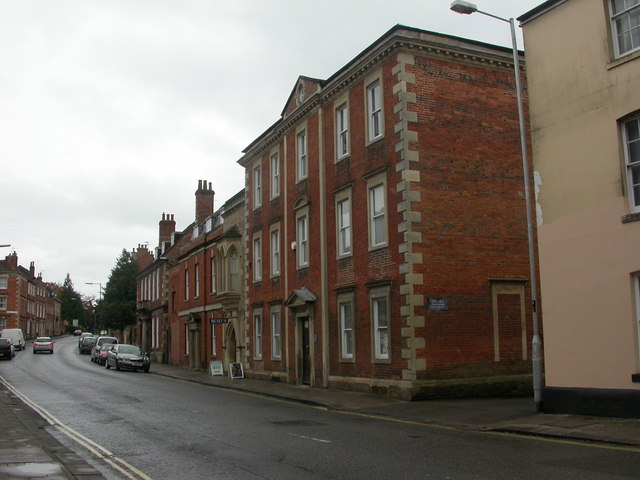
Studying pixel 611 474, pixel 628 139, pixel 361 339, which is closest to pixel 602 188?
pixel 628 139

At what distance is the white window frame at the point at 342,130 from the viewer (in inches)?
946

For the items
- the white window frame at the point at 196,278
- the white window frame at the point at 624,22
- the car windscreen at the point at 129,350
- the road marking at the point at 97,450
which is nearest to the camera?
the road marking at the point at 97,450

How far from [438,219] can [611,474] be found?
1248 cm

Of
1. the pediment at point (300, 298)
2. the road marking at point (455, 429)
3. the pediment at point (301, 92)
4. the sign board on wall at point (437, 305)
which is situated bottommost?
the road marking at point (455, 429)

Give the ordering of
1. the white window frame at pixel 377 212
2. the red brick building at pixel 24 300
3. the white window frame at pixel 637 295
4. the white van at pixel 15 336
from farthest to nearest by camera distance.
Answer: the red brick building at pixel 24 300 < the white van at pixel 15 336 < the white window frame at pixel 377 212 < the white window frame at pixel 637 295

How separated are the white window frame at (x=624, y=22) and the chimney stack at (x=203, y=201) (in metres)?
36.6

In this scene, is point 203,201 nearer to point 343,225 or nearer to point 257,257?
point 257,257

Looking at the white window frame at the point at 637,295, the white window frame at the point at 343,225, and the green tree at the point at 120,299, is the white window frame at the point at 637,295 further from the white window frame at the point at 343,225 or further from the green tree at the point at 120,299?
the green tree at the point at 120,299

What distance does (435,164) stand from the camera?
68.0 ft

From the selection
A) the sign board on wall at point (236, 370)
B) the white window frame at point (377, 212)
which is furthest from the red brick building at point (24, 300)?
Result: the white window frame at point (377, 212)

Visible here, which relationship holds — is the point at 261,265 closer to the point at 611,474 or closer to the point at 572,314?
the point at 572,314

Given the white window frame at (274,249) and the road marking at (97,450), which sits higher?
the white window frame at (274,249)

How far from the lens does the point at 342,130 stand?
24375 millimetres

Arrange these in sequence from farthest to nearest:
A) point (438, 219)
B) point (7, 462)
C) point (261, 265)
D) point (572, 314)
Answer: point (261, 265)
point (438, 219)
point (572, 314)
point (7, 462)
